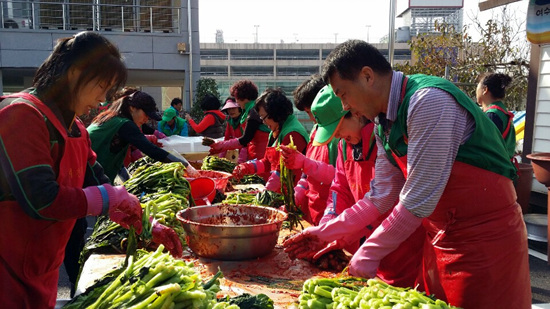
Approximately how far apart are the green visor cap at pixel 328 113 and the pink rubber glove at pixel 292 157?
1.98ft

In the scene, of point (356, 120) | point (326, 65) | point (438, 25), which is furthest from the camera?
point (438, 25)

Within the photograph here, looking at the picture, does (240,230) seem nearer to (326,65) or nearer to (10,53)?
(326,65)

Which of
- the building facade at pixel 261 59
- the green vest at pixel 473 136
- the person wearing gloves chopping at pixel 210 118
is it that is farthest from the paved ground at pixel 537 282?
the building facade at pixel 261 59

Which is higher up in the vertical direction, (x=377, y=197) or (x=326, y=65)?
(x=326, y=65)

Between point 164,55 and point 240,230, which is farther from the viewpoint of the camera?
point 164,55

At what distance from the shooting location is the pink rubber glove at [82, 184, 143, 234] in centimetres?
215

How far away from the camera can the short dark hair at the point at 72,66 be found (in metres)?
2.20

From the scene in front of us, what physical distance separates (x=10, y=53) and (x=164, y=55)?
5.10m

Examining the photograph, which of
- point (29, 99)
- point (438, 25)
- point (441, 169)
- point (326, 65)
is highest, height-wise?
point (438, 25)

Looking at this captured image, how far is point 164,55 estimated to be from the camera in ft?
55.6

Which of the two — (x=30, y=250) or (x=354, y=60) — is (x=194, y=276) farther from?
(x=354, y=60)

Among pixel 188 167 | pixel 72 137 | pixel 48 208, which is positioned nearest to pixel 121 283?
pixel 48 208

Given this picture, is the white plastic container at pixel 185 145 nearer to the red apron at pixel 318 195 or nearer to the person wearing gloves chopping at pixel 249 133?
the person wearing gloves chopping at pixel 249 133

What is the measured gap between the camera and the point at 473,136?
2064mm
